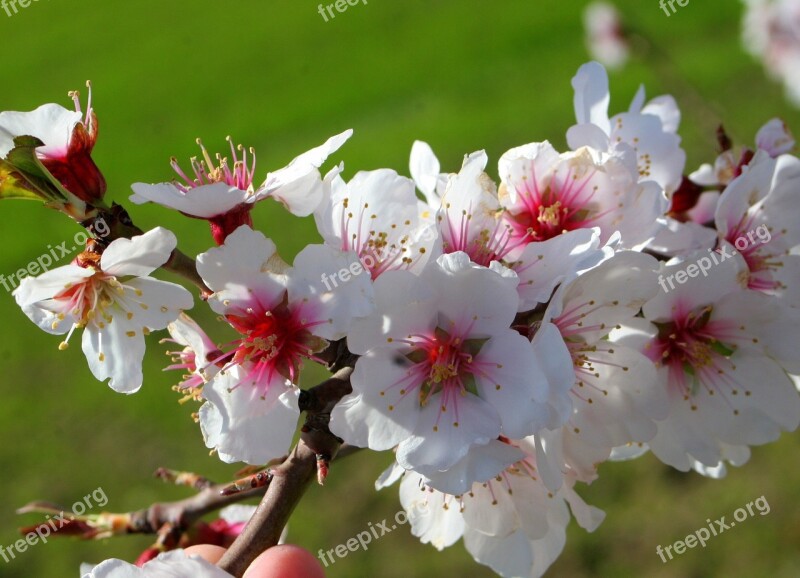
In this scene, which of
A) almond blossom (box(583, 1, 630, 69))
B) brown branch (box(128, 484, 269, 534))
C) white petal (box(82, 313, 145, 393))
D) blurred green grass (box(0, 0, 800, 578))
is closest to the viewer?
white petal (box(82, 313, 145, 393))

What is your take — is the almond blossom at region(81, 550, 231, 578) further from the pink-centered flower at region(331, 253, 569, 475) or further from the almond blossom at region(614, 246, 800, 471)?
the almond blossom at region(614, 246, 800, 471)

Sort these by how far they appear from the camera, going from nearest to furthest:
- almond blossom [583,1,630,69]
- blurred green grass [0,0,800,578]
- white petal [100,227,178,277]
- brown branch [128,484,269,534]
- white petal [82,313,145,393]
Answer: white petal [100,227,178,277] → white petal [82,313,145,393] → brown branch [128,484,269,534] → blurred green grass [0,0,800,578] → almond blossom [583,1,630,69]

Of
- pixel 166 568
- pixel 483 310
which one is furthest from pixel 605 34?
pixel 166 568

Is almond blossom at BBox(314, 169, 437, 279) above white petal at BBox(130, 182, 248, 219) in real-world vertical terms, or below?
below

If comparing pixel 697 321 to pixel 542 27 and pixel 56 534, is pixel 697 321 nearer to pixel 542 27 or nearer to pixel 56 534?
pixel 56 534

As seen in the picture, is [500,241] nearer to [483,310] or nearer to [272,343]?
[483,310]

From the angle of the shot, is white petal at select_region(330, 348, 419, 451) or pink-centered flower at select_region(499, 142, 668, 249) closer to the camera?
white petal at select_region(330, 348, 419, 451)

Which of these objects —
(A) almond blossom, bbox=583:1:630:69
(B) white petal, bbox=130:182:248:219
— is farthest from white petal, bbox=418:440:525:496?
(A) almond blossom, bbox=583:1:630:69
